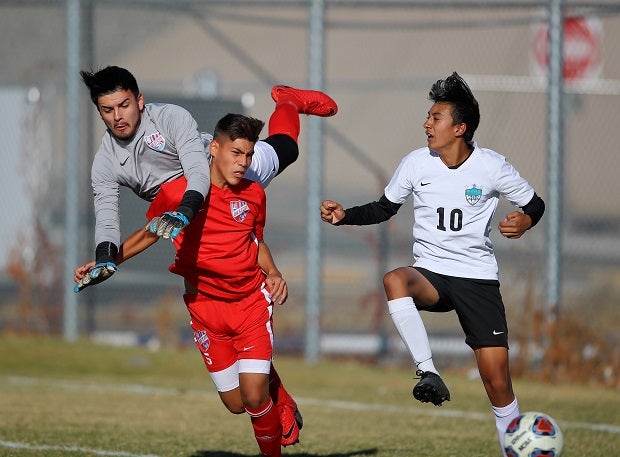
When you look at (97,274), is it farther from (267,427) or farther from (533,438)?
(533,438)

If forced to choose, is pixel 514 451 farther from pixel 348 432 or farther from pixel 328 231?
pixel 328 231

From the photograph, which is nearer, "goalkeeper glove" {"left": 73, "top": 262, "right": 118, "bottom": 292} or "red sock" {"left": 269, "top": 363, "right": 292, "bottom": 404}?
"goalkeeper glove" {"left": 73, "top": 262, "right": 118, "bottom": 292}

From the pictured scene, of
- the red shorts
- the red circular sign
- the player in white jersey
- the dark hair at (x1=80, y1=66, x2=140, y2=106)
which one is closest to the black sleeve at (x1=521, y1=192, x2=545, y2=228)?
the player in white jersey

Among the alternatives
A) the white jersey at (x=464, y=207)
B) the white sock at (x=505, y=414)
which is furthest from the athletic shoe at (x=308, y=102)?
the white sock at (x=505, y=414)

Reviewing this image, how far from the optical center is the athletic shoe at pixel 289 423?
7.33m

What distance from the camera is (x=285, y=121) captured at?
764cm

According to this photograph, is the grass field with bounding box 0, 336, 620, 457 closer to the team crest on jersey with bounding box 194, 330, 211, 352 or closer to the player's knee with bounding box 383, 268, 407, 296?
the team crest on jersey with bounding box 194, 330, 211, 352

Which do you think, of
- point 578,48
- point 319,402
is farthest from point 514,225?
point 578,48

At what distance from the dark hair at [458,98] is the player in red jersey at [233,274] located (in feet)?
3.64

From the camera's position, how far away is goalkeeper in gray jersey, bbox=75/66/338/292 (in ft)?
21.6

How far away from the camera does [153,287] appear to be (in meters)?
13.8

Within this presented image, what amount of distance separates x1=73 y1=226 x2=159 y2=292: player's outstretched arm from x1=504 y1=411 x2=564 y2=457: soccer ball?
217 cm

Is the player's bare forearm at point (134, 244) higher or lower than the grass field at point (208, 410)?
higher

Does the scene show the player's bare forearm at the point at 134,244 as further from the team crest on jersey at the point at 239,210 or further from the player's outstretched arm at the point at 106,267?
the team crest on jersey at the point at 239,210
